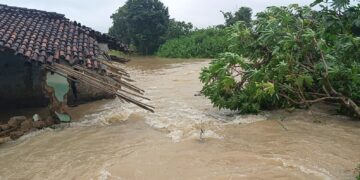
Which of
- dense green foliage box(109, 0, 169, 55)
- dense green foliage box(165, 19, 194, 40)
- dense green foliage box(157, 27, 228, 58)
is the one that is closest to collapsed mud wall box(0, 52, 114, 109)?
dense green foliage box(157, 27, 228, 58)

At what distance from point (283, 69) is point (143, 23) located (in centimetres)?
2923

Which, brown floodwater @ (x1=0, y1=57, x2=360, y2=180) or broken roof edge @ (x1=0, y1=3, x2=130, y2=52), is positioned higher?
broken roof edge @ (x1=0, y1=3, x2=130, y2=52)

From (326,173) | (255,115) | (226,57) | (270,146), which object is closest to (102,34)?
(226,57)

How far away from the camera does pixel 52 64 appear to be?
9.29 metres

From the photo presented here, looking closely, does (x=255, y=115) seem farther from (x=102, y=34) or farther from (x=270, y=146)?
(x=102, y=34)

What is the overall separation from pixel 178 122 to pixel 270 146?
119 inches

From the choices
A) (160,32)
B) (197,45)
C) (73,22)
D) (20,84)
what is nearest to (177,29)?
(160,32)

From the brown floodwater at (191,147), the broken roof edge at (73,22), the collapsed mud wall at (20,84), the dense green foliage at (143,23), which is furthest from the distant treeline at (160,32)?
the brown floodwater at (191,147)

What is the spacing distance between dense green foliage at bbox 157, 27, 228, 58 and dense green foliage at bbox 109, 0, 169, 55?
141 centimetres

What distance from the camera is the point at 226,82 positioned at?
9836mm

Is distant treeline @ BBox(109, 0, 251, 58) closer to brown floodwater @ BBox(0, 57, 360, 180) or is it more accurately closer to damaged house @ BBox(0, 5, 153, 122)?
A: damaged house @ BBox(0, 5, 153, 122)

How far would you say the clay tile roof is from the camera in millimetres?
9484

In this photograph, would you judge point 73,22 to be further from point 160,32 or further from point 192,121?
point 160,32

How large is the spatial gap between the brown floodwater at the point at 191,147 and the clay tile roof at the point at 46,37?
1.79 m
